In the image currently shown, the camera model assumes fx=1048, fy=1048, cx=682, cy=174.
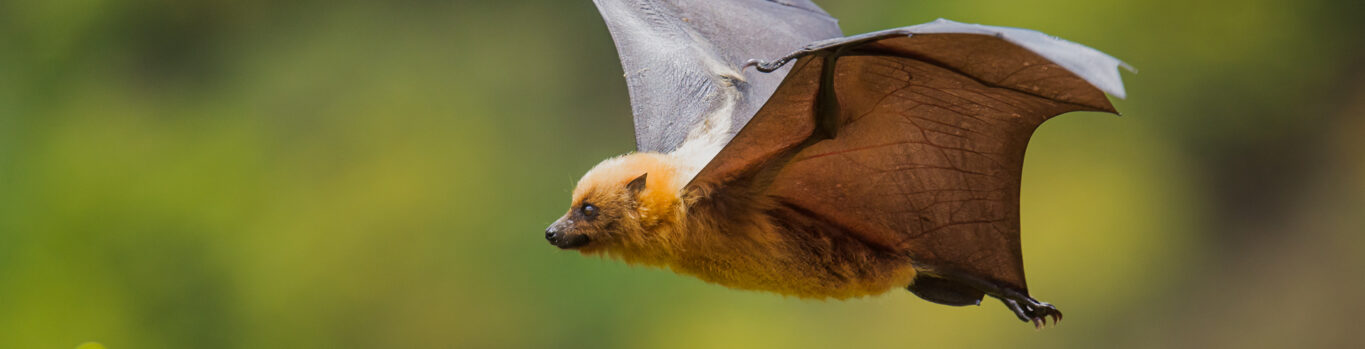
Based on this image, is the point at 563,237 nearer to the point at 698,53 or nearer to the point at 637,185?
the point at 637,185

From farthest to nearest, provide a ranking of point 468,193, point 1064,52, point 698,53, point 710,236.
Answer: point 468,193 → point 698,53 → point 710,236 → point 1064,52

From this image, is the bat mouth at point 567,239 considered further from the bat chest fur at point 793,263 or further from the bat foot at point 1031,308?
the bat foot at point 1031,308

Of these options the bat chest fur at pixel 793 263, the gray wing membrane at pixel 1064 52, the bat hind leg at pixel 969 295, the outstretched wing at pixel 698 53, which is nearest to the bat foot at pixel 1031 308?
the bat hind leg at pixel 969 295

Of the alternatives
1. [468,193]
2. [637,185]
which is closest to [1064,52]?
[637,185]

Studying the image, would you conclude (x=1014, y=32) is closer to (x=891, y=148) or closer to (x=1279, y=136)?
(x=891, y=148)

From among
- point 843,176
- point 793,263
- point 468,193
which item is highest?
point 843,176

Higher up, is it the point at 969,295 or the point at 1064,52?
the point at 1064,52
